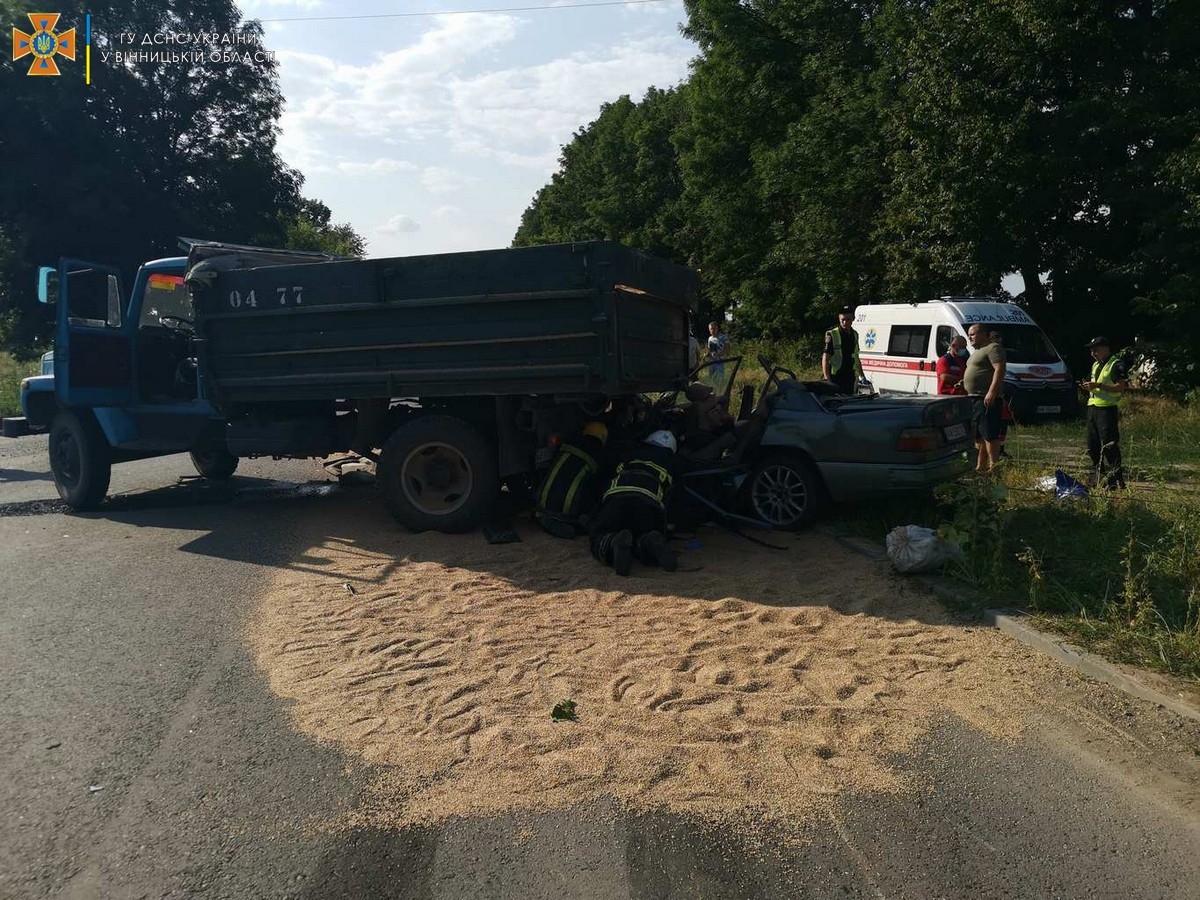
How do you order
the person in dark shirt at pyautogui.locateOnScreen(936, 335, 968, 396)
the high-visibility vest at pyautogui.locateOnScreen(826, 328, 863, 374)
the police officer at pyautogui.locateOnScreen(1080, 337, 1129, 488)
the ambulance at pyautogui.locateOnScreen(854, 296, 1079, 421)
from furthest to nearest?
the ambulance at pyautogui.locateOnScreen(854, 296, 1079, 421), the high-visibility vest at pyautogui.locateOnScreen(826, 328, 863, 374), the person in dark shirt at pyautogui.locateOnScreen(936, 335, 968, 396), the police officer at pyautogui.locateOnScreen(1080, 337, 1129, 488)

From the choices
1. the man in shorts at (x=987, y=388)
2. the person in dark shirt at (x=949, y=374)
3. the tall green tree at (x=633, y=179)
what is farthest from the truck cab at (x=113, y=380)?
the tall green tree at (x=633, y=179)

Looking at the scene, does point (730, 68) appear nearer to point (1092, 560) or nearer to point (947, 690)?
point (1092, 560)

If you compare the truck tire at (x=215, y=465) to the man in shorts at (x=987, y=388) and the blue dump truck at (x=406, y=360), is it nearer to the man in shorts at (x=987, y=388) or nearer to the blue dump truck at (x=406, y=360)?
the blue dump truck at (x=406, y=360)

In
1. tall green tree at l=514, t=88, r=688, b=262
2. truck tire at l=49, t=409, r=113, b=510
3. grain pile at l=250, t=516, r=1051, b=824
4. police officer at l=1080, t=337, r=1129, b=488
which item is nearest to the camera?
grain pile at l=250, t=516, r=1051, b=824

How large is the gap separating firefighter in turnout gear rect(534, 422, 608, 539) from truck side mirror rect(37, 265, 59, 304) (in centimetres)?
569

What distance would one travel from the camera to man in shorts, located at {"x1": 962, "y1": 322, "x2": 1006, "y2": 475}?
9.80m

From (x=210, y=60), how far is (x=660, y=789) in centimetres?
3124

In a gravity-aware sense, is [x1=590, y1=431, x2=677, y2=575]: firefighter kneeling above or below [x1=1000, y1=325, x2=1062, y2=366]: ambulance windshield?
below

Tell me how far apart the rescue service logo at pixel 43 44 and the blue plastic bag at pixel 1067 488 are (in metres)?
27.1

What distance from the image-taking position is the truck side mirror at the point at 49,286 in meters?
9.58

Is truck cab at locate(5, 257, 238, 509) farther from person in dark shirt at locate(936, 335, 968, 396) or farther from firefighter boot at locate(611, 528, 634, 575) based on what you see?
person in dark shirt at locate(936, 335, 968, 396)

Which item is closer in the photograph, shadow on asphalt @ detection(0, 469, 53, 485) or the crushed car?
the crushed car

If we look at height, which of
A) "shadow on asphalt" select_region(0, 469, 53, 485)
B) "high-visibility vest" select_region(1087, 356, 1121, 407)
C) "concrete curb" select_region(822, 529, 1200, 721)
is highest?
"high-visibility vest" select_region(1087, 356, 1121, 407)

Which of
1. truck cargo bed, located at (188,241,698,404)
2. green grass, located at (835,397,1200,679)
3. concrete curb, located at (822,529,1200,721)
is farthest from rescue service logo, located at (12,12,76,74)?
concrete curb, located at (822,529,1200,721)
